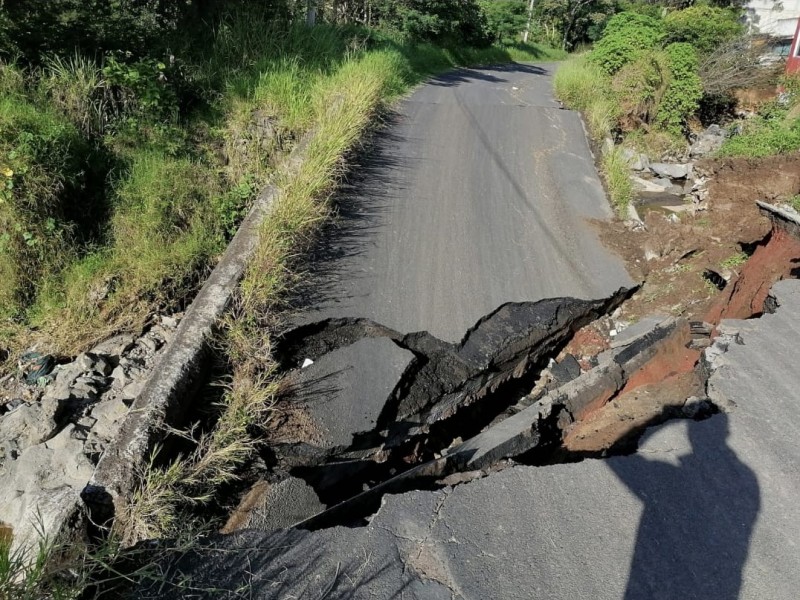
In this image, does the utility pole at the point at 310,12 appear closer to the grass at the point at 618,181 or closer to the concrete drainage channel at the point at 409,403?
the grass at the point at 618,181

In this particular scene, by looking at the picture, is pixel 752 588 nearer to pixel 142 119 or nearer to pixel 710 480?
pixel 710 480

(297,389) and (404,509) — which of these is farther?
(297,389)

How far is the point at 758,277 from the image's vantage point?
188 inches

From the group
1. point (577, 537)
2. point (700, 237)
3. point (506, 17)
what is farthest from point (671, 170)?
point (506, 17)

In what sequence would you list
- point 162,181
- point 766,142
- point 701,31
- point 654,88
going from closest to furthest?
point 162,181 → point 766,142 → point 654,88 → point 701,31

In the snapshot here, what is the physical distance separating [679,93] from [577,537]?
338 inches

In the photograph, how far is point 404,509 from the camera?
2604mm

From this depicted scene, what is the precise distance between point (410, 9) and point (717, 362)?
12836 mm

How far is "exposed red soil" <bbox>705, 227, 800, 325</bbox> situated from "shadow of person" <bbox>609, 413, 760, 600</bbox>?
182 centimetres

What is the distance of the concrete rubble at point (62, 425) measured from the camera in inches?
103

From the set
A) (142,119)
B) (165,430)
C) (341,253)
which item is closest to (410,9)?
(142,119)

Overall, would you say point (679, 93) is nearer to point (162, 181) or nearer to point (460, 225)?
point (460, 225)

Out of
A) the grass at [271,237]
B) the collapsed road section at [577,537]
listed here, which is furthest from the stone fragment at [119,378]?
the collapsed road section at [577,537]

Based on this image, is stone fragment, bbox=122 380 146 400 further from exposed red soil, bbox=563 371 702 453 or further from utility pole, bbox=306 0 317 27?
utility pole, bbox=306 0 317 27
